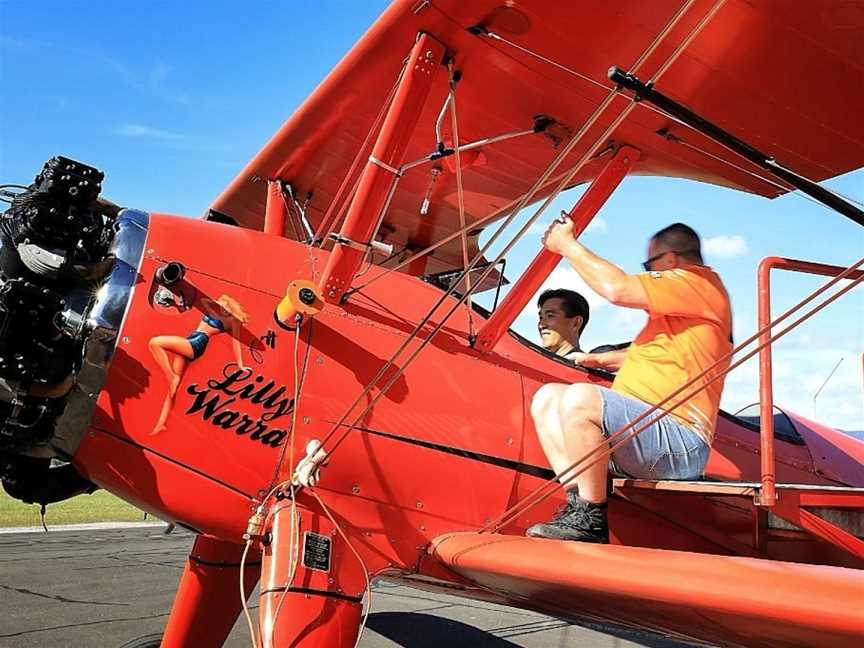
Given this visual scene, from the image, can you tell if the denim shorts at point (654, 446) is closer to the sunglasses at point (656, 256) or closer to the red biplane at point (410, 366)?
the red biplane at point (410, 366)

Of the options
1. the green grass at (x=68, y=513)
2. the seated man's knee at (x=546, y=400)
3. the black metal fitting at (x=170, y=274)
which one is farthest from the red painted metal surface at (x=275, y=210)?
the green grass at (x=68, y=513)

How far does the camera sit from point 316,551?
8.60ft

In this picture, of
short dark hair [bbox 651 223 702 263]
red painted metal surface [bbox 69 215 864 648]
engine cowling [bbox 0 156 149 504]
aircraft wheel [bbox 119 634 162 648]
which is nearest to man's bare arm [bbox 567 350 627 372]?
red painted metal surface [bbox 69 215 864 648]

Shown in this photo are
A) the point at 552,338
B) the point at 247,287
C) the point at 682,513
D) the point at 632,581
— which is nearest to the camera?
the point at 632,581

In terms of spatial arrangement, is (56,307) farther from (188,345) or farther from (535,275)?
(535,275)

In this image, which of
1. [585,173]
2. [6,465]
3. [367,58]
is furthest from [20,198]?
[585,173]

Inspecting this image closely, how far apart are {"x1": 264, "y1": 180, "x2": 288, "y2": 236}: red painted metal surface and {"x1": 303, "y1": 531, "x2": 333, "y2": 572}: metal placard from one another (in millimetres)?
2038

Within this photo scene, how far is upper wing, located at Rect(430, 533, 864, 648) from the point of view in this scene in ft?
6.07

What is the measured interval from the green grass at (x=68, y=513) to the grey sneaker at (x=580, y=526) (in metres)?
10.9

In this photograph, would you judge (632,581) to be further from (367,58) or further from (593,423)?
(367,58)

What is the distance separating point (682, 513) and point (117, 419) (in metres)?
2.32

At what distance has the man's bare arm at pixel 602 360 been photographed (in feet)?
13.0

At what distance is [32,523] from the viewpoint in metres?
12.4

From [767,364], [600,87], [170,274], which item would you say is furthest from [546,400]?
[170,274]
